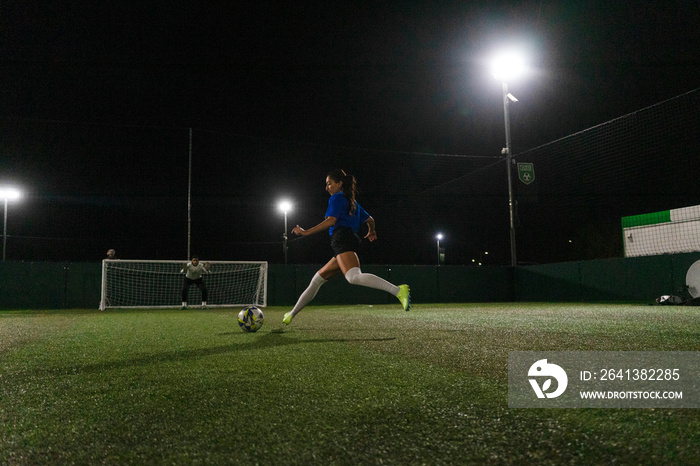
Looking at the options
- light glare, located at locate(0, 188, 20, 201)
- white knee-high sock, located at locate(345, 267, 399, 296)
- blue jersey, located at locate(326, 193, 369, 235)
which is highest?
light glare, located at locate(0, 188, 20, 201)

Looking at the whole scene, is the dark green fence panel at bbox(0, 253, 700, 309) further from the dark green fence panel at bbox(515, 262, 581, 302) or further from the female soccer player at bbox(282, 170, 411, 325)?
the female soccer player at bbox(282, 170, 411, 325)

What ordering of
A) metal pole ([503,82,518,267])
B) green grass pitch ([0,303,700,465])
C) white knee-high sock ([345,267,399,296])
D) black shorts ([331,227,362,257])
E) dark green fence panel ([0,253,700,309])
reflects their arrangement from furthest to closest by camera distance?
metal pole ([503,82,518,267]) → dark green fence panel ([0,253,700,309]) → black shorts ([331,227,362,257]) → white knee-high sock ([345,267,399,296]) → green grass pitch ([0,303,700,465])

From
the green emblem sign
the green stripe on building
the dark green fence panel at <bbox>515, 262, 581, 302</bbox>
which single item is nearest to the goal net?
the green emblem sign

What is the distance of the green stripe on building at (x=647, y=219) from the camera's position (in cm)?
2502

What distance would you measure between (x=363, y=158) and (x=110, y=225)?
1629 centimetres

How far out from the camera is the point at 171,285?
15289 millimetres

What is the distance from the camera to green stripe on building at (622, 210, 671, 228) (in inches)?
985

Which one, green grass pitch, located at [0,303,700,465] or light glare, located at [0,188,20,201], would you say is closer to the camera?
green grass pitch, located at [0,303,700,465]

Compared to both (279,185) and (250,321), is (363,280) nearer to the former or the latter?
(250,321)

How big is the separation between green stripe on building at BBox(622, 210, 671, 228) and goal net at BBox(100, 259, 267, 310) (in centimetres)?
2332

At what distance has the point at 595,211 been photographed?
2700 cm

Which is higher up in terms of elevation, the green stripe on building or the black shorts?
the green stripe on building

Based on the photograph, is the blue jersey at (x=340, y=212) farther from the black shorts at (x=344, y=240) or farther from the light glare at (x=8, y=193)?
the light glare at (x=8, y=193)

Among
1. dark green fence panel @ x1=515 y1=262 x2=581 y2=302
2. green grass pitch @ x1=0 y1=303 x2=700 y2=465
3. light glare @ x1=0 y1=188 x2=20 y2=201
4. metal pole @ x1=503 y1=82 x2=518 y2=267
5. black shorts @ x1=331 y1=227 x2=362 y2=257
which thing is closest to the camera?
green grass pitch @ x1=0 y1=303 x2=700 y2=465
